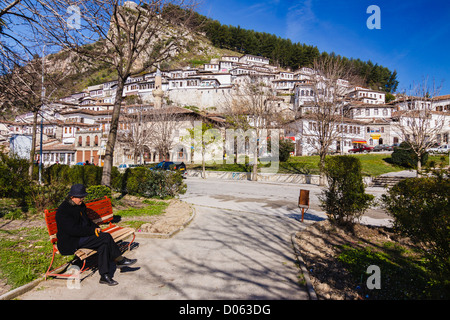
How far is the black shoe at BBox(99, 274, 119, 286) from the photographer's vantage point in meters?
4.10

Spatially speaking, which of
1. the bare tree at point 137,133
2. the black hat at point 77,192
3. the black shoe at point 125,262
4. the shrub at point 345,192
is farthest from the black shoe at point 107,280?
the bare tree at point 137,133

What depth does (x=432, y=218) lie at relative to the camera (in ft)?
12.8

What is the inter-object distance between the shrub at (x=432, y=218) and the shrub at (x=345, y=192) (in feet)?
6.73

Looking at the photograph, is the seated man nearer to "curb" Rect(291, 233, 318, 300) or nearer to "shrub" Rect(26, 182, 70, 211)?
"curb" Rect(291, 233, 318, 300)

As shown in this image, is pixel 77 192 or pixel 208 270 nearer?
pixel 77 192

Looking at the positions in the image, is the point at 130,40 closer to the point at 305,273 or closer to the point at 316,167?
the point at 305,273

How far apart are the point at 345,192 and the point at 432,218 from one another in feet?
12.8

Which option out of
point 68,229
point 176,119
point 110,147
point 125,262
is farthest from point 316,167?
point 68,229

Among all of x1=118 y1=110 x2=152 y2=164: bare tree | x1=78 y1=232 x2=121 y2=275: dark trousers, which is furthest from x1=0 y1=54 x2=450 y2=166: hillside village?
x1=78 y1=232 x2=121 y2=275: dark trousers

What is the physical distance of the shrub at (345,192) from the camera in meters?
7.60

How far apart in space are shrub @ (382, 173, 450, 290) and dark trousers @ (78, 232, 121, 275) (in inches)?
198

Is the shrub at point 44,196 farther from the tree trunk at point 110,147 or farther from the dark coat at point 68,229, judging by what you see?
the dark coat at point 68,229
